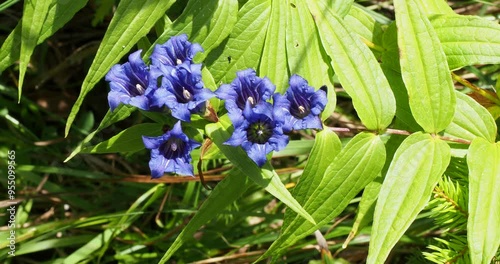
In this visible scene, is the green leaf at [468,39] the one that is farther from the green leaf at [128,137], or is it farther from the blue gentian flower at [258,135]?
the green leaf at [128,137]

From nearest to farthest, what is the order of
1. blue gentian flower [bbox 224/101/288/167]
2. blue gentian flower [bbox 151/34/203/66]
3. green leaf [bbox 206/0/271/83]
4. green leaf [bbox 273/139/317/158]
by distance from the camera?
blue gentian flower [bbox 224/101/288/167] → blue gentian flower [bbox 151/34/203/66] → green leaf [bbox 206/0/271/83] → green leaf [bbox 273/139/317/158]

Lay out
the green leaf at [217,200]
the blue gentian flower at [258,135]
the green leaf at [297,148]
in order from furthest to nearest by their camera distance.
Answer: the green leaf at [297,148] < the green leaf at [217,200] < the blue gentian flower at [258,135]

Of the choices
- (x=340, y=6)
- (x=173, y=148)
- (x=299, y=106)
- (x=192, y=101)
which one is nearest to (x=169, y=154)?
(x=173, y=148)

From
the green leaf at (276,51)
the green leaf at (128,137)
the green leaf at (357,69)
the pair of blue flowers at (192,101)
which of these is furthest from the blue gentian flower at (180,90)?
the green leaf at (357,69)

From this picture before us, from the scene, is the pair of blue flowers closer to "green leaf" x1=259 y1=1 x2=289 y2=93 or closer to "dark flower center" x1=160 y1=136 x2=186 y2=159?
"dark flower center" x1=160 y1=136 x2=186 y2=159

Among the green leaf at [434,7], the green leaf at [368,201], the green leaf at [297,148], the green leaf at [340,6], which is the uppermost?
the green leaf at [340,6]

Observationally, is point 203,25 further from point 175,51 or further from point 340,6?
point 340,6

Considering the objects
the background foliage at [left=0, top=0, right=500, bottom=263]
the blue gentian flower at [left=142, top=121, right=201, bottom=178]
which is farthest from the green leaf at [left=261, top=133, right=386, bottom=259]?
the blue gentian flower at [left=142, top=121, right=201, bottom=178]
